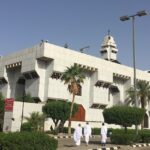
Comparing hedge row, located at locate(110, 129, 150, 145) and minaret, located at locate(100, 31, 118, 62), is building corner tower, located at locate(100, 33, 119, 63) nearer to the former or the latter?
minaret, located at locate(100, 31, 118, 62)

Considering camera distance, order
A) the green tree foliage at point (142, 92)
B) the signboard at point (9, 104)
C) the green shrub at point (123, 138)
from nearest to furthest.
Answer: the green shrub at point (123, 138)
the signboard at point (9, 104)
the green tree foliage at point (142, 92)

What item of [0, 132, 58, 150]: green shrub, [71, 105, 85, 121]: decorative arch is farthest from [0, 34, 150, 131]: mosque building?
[0, 132, 58, 150]: green shrub

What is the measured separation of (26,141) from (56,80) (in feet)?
126

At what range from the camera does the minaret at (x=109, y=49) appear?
82062 millimetres

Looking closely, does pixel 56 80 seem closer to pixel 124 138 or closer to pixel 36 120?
pixel 36 120

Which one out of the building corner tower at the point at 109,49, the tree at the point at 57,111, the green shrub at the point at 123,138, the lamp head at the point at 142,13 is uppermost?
the building corner tower at the point at 109,49

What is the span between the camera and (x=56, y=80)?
50688mm

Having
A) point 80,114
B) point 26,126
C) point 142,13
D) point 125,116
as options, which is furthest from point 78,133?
point 80,114

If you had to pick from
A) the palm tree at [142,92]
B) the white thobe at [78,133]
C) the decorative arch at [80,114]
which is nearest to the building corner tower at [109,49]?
the palm tree at [142,92]

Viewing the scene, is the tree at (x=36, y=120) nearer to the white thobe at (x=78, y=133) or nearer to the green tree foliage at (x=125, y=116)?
the green tree foliage at (x=125, y=116)

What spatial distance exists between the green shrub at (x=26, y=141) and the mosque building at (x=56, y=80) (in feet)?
99.3

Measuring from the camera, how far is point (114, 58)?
8231 centimetres

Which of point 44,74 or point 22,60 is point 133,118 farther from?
point 22,60

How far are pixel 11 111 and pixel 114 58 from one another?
1767 inches
